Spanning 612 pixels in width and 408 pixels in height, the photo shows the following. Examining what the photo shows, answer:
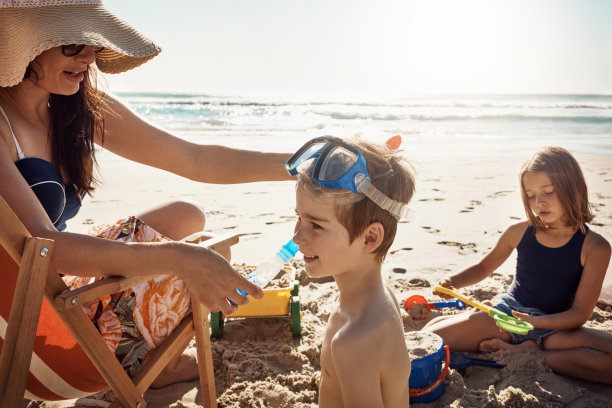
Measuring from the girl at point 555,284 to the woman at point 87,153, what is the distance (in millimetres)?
1368

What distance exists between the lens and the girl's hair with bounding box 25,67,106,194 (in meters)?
2.08

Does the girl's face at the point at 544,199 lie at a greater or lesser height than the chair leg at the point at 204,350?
greater

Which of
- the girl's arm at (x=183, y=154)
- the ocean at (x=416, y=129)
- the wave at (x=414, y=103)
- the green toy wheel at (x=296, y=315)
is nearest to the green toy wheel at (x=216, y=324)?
the green toy wheel at (x=296, y=315)

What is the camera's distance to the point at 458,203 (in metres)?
5.48

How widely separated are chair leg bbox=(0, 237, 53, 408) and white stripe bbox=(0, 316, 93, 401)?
0.40 meters

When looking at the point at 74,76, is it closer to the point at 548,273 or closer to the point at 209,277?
the point at 209,277

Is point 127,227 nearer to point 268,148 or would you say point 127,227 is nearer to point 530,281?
point 530,281

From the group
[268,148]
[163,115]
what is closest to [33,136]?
[268,148]

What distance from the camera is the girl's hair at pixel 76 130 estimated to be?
6.84ft

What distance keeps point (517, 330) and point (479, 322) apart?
9.8 inches

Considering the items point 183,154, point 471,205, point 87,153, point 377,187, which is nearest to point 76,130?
point 87,153

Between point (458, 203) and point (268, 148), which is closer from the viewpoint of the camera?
point (458, 203)

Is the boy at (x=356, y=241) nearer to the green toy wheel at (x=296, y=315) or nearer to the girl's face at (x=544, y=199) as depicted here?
the green toy wheel at (x=296, y=315)

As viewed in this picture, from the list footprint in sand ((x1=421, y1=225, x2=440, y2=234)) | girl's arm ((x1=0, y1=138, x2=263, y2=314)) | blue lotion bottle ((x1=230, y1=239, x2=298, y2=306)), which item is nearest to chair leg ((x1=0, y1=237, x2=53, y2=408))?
girl's arm ((x1=0, y1=138, x2=263, y2=314))
